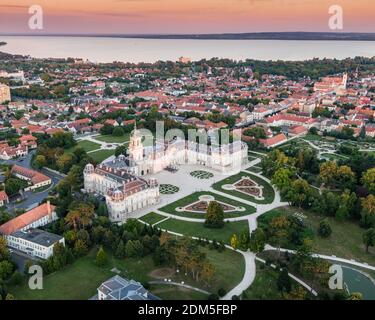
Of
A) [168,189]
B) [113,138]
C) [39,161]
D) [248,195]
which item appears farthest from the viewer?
[113,138]

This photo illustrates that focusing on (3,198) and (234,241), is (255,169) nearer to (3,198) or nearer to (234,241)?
(234,241)

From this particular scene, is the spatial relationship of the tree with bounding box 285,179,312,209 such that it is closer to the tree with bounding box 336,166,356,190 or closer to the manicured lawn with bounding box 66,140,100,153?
the tree with bounding box 336,166,356,190

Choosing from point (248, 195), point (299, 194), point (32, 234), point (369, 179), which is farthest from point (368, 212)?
point (32, 234)

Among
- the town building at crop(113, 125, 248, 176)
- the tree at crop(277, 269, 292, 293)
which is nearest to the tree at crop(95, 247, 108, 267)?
the tree at crop(277, 269, 292, 293)

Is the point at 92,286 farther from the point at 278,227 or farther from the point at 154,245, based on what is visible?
the point at 278,227

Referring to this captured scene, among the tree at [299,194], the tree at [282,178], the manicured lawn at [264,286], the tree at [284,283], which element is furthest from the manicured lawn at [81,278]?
the tree at [282,178]
